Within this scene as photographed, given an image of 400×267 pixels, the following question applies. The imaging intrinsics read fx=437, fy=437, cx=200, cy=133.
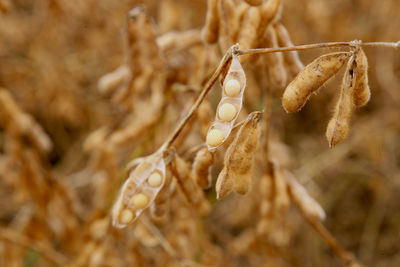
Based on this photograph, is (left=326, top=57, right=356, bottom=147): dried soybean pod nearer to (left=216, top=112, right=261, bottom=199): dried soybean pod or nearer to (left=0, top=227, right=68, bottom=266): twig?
(left=216, top=112, right=261, bottom=199): dried soybean pod

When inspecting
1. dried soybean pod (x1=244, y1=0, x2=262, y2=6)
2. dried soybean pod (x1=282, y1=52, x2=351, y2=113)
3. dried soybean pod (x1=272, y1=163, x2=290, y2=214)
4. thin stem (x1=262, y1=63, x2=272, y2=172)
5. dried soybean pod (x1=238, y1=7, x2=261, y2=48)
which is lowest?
dried soybean pod (x1=272, y1=163, x2=290, y2=214)

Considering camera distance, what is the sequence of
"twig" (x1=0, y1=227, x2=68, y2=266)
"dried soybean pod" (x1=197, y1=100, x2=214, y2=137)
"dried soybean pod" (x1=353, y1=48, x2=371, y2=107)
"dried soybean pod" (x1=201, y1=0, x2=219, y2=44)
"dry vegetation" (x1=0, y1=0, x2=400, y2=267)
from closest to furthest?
"dried soybean pod" (x1=353, y1=48, x2=371, y2=107)
"dry vegetation" (x1=0, y1=0, x2=400, y2=267)
"dried soybean pod" (x1=201, y1=0, x2=219, y2=44)
"dried soybean pod" (x1=197, y1=100, x2=214, y2=137)
"twig" (x1=0, y1=227, x2=68, y2=266)

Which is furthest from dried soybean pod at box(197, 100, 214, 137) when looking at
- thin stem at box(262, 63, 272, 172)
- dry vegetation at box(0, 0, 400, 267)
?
thin stem at box(262, 63, 272, 172)

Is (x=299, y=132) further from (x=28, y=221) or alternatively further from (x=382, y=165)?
(x=28, y=221)

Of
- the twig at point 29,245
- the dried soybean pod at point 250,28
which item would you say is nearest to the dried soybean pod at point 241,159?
the dried soybean pod at point 250,28

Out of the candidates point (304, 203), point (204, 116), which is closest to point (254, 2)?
point (204, 116)

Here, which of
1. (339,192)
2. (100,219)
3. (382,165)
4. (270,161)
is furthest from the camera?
(339,192)

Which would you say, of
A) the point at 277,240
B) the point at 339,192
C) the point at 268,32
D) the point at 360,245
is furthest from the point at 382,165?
the point at 268,32
